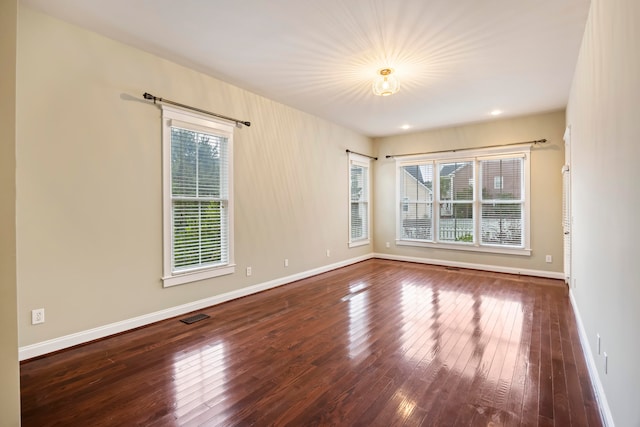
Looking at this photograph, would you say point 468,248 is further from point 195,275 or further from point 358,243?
point 195,275

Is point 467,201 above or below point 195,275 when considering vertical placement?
above

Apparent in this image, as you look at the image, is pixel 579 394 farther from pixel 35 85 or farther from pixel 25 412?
pixel 35 85

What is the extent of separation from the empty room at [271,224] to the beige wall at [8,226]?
0.01 m

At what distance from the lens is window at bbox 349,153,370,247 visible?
271 inches

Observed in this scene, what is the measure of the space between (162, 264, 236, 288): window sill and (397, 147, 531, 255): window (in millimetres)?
4399

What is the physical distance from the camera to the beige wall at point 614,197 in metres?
1.43

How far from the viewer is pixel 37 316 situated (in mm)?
2656

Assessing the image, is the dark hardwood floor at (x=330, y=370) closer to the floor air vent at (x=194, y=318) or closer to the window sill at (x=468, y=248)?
the floor air vent at (x=194, y=318)

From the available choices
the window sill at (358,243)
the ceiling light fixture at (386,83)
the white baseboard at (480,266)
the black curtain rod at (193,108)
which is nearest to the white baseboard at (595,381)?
the white baseboard at (480,266)

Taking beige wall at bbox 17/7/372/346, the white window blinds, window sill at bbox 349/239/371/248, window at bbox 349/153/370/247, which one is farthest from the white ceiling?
window sill at bbox 349/239/371/248

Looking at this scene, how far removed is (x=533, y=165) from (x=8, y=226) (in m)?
6.88

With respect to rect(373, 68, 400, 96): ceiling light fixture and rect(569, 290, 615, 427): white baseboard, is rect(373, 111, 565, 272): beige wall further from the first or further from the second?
rect(373, 68, 400, 96): ceiling light fixture

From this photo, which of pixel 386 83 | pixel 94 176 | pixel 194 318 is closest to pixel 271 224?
pixel 194 318

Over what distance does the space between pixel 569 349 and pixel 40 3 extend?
543 cm
